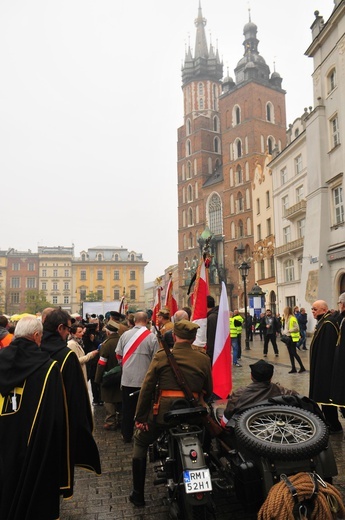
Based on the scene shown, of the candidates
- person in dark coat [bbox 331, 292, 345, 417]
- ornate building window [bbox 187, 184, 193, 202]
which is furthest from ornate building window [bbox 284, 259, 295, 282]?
ornate building window [bbox 187, 184, 193, 202]

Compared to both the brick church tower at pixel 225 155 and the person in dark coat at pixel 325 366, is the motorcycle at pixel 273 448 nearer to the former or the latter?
the person in dark coat at pixel 325 366

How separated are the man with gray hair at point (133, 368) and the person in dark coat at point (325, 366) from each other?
98.6 inches

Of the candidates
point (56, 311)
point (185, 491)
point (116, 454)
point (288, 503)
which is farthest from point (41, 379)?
point (116, 454)

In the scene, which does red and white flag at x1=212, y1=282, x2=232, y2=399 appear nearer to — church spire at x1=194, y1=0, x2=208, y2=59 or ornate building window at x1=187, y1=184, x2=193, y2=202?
ornate building window at x1=187, y1=184, x2=193, y2=202

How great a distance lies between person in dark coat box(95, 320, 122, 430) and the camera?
7051 millimetres

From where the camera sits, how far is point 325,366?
633cm

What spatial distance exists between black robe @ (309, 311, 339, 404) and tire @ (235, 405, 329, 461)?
3017mm

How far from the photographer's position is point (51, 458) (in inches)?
120

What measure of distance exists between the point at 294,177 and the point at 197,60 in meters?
53.4

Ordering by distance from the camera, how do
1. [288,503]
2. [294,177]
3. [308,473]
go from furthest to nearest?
1. [294,177]
2. [308,473]
3. [288,503]

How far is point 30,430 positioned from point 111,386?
4126 mm

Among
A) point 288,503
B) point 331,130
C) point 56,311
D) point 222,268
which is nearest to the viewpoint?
point 288,503

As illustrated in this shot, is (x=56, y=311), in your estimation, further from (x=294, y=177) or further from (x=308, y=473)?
(x=294, y=177)

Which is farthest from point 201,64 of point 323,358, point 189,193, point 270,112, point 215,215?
point 323,358
